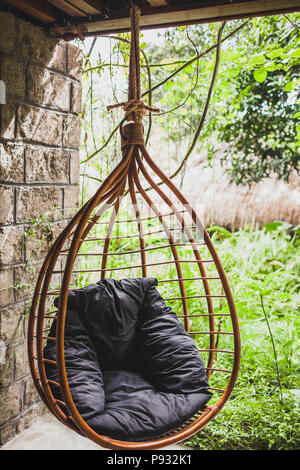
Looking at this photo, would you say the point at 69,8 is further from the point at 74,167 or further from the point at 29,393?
the point at 29,393

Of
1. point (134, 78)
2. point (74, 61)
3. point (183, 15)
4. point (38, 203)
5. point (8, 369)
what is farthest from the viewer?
point (74, 61)

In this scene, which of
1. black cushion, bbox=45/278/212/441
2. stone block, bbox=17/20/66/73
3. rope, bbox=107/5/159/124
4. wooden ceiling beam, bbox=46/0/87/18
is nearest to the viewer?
black cushion, bbox=45/278/212/441

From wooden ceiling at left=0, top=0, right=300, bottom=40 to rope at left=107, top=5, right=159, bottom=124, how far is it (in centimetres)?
14

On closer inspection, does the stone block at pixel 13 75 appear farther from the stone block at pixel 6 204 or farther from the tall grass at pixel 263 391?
the tall grass at pixel 263 391

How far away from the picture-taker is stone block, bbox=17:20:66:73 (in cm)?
154

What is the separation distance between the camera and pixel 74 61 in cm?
185

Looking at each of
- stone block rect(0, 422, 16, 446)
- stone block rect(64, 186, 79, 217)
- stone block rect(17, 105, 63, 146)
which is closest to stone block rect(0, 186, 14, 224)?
stone block rect(17, 105, 63, 146)

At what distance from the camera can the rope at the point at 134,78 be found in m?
1.33

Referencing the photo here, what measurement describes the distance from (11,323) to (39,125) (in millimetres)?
827

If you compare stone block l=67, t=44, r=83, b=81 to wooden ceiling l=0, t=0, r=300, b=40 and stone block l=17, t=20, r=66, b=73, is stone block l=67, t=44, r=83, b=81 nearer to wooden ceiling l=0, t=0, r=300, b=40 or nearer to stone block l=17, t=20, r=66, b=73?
stone block l=17, t=20, r=66, b=73

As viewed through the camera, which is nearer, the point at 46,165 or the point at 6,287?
the point at 6,287

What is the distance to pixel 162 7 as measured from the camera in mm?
1438

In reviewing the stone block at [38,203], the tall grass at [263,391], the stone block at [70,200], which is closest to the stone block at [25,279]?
the stone block at [38,203]

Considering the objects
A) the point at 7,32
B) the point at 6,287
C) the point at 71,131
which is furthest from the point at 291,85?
the point at 6,287
